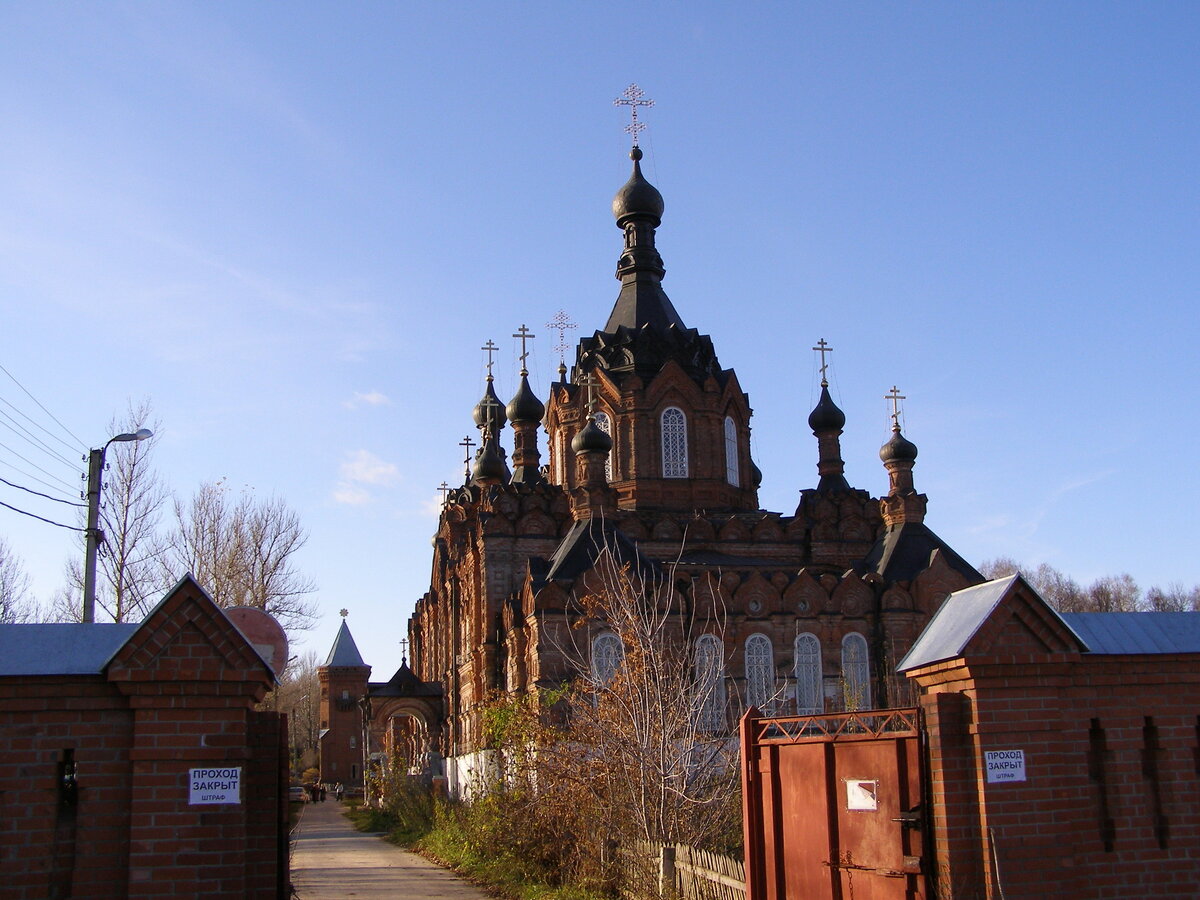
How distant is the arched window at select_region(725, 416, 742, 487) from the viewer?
37.0m

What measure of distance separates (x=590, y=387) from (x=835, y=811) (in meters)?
27.6

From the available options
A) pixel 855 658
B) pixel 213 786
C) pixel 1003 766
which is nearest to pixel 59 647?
pixel 213 786

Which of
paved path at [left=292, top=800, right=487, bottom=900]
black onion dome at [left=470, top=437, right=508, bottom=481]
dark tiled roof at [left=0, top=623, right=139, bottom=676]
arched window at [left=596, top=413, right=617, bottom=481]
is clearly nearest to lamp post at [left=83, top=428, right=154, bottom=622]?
paved path at [left=292, top=800, right=487, bottom=900]

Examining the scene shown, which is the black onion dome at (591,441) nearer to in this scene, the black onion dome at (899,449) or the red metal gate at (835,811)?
the black onion dome at (899,449)

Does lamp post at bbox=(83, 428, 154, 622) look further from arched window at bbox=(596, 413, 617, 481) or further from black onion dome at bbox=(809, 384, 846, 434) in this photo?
black onion dome at bbox=(809, 384, 846, 434)

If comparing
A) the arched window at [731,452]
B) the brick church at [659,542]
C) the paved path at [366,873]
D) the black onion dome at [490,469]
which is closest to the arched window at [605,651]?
the brick church at [659,542]

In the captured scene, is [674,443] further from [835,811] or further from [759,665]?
[835,811]

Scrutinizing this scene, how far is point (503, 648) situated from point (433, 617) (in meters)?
14.3

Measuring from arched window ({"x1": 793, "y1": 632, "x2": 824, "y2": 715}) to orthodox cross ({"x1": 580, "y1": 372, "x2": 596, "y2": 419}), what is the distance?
879 cm

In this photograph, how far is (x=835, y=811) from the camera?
903 cm

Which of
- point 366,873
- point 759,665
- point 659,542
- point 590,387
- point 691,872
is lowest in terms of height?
point 366,873

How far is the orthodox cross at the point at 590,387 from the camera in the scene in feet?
116

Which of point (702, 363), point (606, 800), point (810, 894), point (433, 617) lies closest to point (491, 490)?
point (702, 363)

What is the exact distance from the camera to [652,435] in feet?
118
